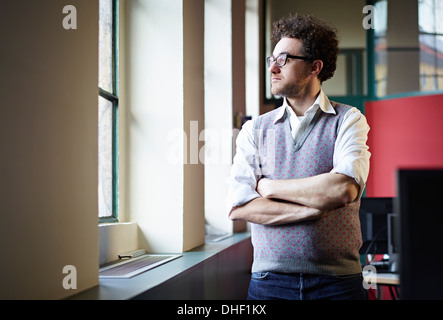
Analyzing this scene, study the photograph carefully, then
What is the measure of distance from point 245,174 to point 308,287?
Answer: 0.52 m

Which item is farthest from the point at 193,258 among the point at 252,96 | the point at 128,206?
the point at 252,96

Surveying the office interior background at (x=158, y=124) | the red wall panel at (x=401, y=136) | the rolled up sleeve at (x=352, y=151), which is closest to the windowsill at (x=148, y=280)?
the office interior background at (x=158, y=124)

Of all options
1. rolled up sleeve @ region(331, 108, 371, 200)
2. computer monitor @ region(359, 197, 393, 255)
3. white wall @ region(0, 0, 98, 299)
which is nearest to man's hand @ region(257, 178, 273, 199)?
rolled up sleeve @ region(331, 108, 371, 200)

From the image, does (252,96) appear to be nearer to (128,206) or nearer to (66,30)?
(128,206)

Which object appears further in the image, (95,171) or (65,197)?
(95,171)

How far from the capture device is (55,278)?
1.66m

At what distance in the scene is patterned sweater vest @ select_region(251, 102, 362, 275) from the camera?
6.34 ft

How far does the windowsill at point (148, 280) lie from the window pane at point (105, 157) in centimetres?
48

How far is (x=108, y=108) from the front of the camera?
9.40 ft

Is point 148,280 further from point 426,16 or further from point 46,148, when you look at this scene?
point 426,16

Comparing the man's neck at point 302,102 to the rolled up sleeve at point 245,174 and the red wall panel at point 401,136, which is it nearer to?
the rolled up sleeve at point 245,174

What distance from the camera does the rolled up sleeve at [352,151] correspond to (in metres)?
1.94

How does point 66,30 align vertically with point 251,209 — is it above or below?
above

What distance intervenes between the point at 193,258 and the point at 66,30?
1.44 meters
